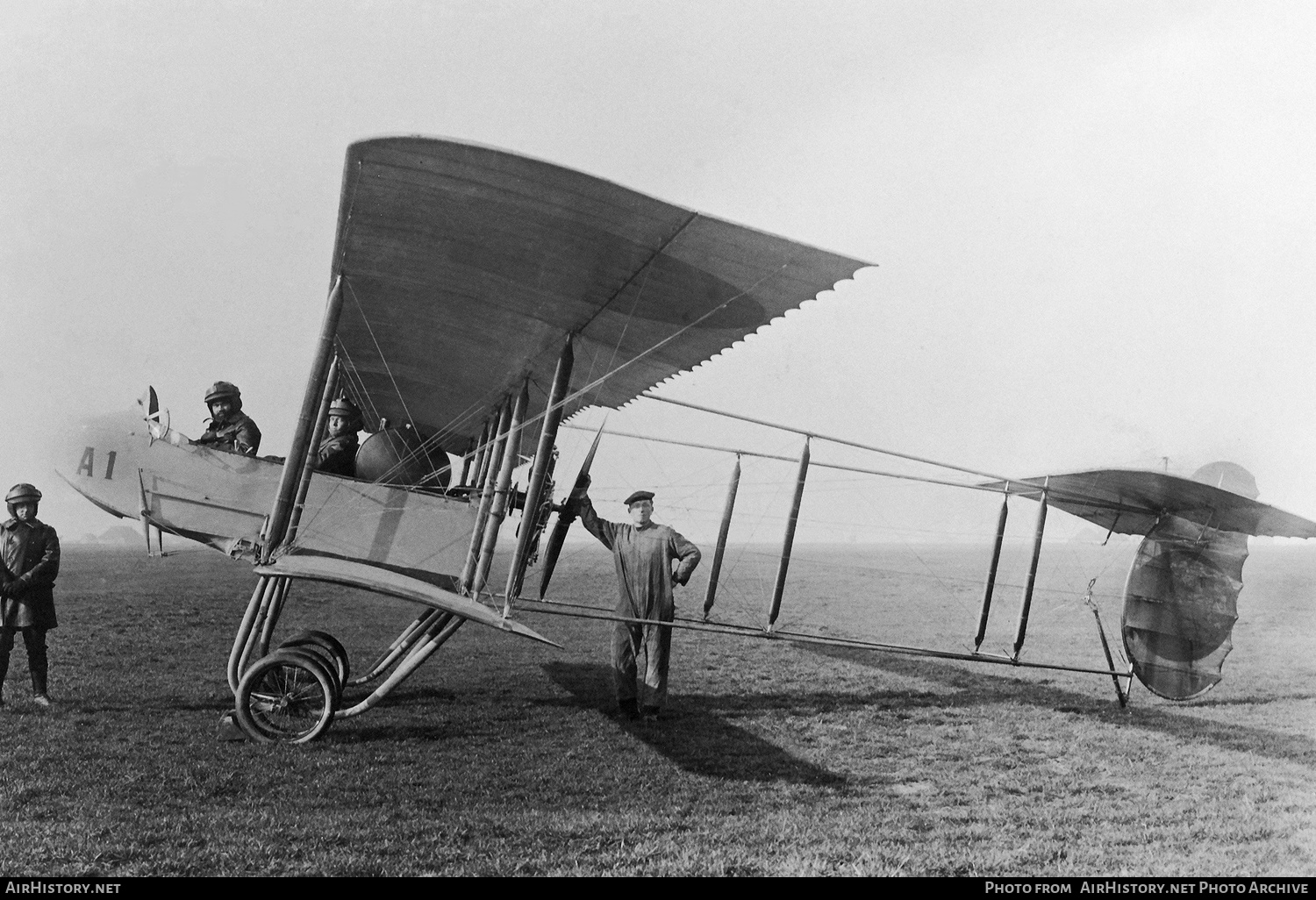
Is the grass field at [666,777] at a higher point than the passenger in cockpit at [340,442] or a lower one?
lower

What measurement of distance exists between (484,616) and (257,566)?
1.41m

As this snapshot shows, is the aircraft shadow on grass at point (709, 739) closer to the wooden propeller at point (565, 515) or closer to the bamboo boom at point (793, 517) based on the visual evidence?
the bamboo boom at point (793, 517)

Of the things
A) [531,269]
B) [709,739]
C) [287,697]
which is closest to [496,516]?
[531,269]

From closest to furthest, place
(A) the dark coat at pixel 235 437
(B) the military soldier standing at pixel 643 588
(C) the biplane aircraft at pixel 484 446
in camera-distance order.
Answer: (C) the biplane aircraft at pixel 484 446
(A) the dark coat at pixel 235 437
(B) the military soldier standing at pixel 643 588

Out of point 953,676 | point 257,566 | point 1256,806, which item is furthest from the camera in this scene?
point 953,676

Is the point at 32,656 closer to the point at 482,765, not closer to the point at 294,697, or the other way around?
the point at 294,697

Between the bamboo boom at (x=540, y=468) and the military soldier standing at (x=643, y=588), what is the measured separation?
86 cm

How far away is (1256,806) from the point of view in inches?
171

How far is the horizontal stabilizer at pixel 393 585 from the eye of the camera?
453cm

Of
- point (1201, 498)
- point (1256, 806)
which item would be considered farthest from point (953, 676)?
point (1256, 806)

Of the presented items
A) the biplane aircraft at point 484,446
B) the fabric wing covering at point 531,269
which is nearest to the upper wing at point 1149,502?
the biplane aircraft at point 484,446

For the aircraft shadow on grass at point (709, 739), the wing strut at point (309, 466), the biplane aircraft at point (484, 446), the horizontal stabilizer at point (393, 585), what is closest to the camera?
the biplane aircraft at point (484, 446)

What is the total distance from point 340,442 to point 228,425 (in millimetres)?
770

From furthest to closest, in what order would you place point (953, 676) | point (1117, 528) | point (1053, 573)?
point (1053, 573), point (953, 676), point (1117, 528)
